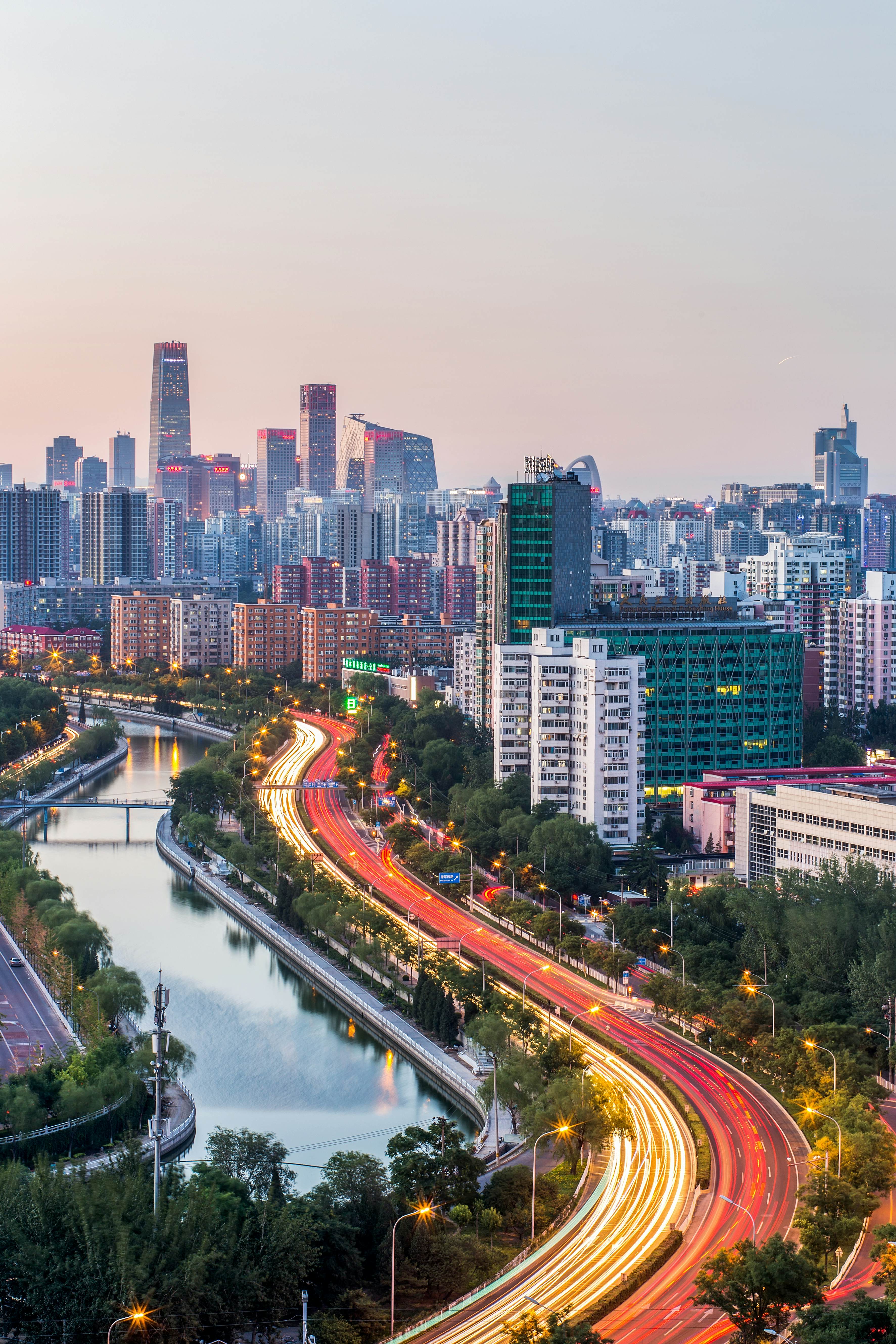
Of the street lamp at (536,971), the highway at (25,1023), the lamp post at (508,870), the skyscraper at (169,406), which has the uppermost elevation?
the skyscraper at (169,406)

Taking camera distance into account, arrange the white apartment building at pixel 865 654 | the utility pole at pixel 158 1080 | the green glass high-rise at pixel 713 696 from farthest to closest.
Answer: the white apartment building at pixel 865 654, the green glass high-rise at pixel 713 696, the utility pole at pixel 158 1080

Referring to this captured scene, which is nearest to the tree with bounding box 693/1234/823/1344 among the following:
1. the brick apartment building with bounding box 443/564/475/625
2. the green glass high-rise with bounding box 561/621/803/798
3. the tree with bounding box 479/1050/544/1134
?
the tree with bounding box 479/1050/544/1134

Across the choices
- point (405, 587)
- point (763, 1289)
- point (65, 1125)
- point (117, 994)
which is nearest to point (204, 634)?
point (405, 587)

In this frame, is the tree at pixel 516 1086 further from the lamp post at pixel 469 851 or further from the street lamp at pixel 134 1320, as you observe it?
the lamp post at pixel 469 851

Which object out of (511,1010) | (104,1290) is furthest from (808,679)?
(104,1290)

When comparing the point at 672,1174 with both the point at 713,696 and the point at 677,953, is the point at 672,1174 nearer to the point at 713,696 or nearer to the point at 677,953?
the point at 677,953

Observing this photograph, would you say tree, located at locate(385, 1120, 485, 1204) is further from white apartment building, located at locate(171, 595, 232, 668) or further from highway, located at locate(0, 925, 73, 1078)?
white apartment building, located at locate(171, 595, 232, 668)

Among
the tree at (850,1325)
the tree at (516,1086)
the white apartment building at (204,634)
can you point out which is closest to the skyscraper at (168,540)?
the white apartment building at (204,634)

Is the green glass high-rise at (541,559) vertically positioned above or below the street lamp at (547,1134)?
above

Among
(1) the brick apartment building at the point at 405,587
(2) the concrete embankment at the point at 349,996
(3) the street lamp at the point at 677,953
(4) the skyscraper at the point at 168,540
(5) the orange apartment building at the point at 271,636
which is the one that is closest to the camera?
(2) the concrete embankment at the point at 349,996
